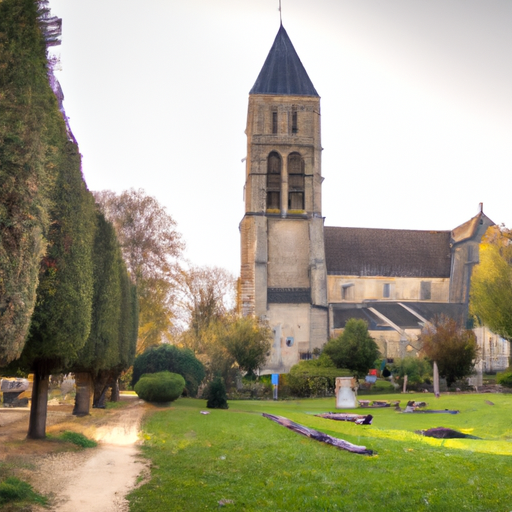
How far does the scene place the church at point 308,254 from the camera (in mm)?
50656

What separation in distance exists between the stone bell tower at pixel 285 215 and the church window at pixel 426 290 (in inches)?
409

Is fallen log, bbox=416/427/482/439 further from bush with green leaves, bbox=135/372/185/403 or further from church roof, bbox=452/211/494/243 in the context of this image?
church roof, bbox=452/211/494/243

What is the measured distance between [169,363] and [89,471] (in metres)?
17.0

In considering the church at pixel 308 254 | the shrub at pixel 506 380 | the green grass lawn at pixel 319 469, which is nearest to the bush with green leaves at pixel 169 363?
the green grass lawn at pixel 319 469

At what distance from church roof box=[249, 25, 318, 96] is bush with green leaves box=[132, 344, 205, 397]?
32275mm

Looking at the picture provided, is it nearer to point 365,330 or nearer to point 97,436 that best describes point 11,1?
point 97,436

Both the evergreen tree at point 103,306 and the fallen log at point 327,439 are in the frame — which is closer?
the fallen log at point 327,439

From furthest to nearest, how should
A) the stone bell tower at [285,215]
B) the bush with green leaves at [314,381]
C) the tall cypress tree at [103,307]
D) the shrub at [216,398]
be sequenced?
the stone bell tower at [285,215], the bush with green leaves at [314,381], the shrub at [216,398], the tall cypress tree at [103,307]

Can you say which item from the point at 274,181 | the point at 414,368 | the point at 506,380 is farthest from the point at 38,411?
the point at 274,181

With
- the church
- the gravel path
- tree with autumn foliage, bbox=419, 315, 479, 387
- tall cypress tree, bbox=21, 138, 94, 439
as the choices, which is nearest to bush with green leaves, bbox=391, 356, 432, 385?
tree with autumn foliage, bbox=419, 315, 479, 387

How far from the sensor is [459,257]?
5703cm

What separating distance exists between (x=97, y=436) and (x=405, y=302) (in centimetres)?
4234

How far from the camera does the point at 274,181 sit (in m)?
55.2

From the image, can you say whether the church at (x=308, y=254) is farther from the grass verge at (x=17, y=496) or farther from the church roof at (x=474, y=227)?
the grass verge at (x=17, y=496)
